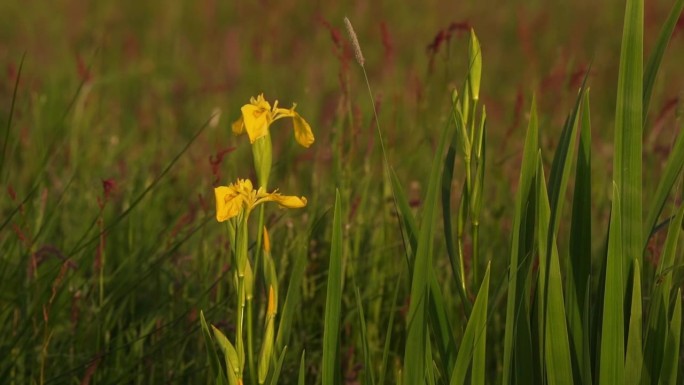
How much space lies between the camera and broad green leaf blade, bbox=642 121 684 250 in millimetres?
1458

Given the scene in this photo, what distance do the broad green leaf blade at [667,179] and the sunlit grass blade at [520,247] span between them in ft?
0.52

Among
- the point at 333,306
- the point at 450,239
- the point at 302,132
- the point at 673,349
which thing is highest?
the point at 302,132

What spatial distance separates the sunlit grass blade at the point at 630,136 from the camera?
1420mm

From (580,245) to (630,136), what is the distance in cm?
17

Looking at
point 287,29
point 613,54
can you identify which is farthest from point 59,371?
point 613,54

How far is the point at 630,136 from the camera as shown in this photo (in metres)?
1.44

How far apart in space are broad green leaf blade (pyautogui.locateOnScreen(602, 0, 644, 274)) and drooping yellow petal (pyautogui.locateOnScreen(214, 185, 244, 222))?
49 cm

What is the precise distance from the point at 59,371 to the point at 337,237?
2.97 feet

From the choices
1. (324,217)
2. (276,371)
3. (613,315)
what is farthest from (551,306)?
(324,217)

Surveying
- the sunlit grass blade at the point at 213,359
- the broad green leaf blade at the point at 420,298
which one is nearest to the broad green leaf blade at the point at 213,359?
the sunlit grass blade at the point at 213,359

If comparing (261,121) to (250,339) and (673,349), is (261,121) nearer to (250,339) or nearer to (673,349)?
(250,339)

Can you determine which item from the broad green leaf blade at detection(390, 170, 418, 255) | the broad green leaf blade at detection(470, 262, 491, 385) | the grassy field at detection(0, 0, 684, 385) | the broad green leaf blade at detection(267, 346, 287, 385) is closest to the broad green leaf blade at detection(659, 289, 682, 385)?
the grassy field at detection(0, 0, 684, 385)

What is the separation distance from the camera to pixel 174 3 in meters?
5.64

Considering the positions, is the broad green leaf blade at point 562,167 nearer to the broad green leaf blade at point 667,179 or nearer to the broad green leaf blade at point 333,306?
the broad green leaf blade at point 667,179
